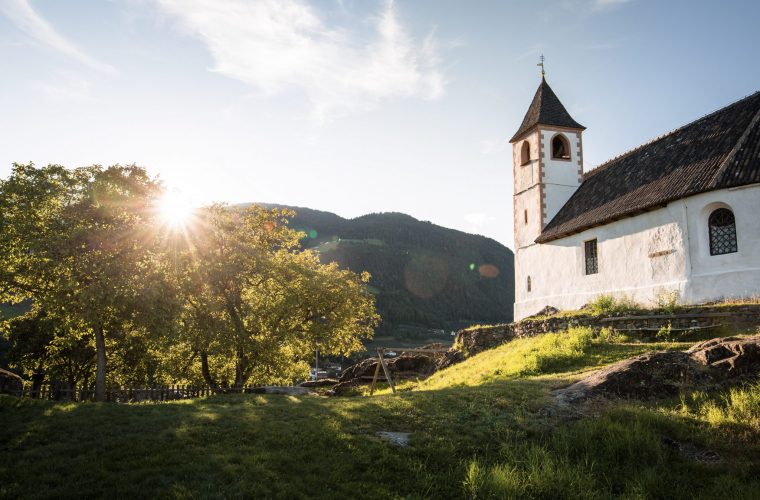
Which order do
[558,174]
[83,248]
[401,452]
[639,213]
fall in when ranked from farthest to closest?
1. [558,174]
2. [639,213]
3. [83,248]
4. [401,452]

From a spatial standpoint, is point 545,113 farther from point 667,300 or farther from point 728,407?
point 728,407

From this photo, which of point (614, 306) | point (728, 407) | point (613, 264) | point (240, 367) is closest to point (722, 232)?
point (614, 306)

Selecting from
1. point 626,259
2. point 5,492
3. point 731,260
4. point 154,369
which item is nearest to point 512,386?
point 5,492

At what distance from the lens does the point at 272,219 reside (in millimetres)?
27359

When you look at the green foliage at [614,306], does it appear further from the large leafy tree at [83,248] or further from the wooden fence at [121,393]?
the large leafy tree at [83,248]

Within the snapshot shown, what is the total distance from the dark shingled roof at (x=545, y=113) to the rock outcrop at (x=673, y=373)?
22.4 m

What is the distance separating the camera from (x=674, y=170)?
74.2 feet

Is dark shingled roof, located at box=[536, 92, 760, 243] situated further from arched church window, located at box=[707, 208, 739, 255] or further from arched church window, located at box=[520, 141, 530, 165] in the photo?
arched church window, located at box=[520, 141, 530, 165]

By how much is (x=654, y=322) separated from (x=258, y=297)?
58.1 ft

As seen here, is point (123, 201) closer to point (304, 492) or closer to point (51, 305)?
point (51, 305)

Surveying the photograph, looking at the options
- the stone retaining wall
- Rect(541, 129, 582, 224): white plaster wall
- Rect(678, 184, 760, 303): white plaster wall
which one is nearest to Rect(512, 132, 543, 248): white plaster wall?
Rect(541, 129, 582, 224): white plaster wall

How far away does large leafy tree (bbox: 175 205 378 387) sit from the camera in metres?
21.7

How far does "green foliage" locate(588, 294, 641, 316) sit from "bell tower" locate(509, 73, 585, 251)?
9049 mm

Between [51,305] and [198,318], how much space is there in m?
5.78
